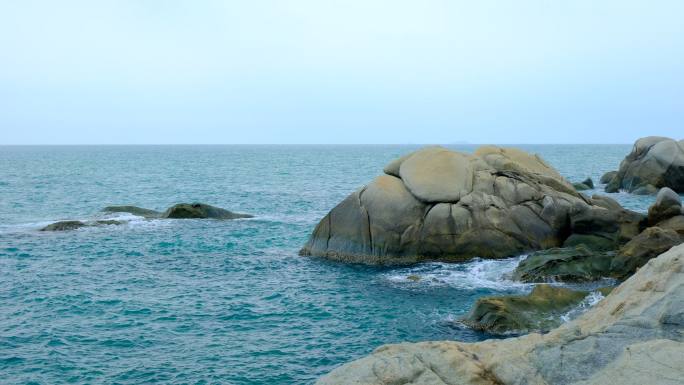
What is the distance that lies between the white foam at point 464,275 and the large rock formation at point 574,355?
14.0 m

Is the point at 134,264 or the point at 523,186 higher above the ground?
the point at 523,186

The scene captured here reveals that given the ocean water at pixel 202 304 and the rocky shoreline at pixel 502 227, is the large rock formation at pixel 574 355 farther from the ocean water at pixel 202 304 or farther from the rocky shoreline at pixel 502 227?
the rocky shoreline at pixel 502 227

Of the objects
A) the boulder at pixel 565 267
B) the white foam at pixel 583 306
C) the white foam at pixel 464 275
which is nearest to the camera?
the white foam at pixel 583 306

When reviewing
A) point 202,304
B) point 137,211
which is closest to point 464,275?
point 202,304

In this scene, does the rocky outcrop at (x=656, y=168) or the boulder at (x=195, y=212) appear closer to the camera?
the boulder at (x=195, y=212)

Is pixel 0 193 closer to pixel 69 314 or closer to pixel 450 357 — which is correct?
pixel 69 314

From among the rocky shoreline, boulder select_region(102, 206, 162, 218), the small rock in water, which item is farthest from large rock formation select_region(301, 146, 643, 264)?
boulder select_region(102, 206, 162, 218)

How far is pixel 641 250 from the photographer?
947 inches

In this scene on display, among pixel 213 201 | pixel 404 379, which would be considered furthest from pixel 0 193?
pixel 404 379

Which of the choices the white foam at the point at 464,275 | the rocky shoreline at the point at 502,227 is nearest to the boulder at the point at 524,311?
the rocky shoreline at the point at 502,227

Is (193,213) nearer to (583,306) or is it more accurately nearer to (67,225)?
(67,225)

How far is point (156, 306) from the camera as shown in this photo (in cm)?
2289

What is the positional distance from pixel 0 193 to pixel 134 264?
44329mm

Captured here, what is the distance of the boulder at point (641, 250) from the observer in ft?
77.7
